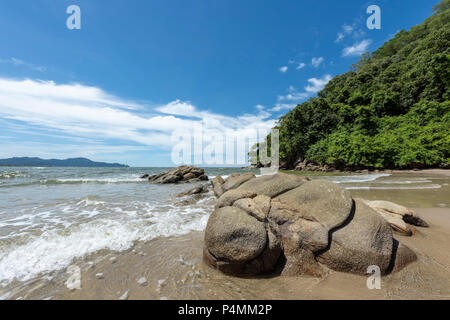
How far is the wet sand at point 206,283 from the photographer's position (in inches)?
92.9

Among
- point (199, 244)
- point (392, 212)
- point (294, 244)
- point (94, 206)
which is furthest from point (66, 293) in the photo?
point (392, 212)

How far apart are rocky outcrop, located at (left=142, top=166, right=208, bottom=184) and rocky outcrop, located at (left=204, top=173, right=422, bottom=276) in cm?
1740

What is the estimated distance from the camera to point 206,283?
8.68 ft

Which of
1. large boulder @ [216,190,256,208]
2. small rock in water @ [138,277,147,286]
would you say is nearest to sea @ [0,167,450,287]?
small rock in water @ [138,277,147,286]

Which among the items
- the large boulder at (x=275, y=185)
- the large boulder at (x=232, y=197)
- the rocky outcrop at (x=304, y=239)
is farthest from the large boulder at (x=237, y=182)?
the rocky outcrop at (x=304, y=239)

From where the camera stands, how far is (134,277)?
2.83 meters

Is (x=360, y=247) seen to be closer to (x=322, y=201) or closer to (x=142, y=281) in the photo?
(x=322, y=201)

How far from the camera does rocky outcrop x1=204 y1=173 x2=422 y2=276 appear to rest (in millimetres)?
2734

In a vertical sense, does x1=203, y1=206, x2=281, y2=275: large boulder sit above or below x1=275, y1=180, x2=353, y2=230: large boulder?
below

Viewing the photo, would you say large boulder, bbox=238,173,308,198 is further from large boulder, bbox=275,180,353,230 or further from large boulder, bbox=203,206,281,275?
large boulder, bbox=203,206,281,275

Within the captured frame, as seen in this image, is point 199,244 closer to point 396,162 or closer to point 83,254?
point 83,254

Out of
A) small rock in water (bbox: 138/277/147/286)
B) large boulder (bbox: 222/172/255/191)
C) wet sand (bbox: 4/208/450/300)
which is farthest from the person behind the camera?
large boulder (bbox: 222/172/255/191)
